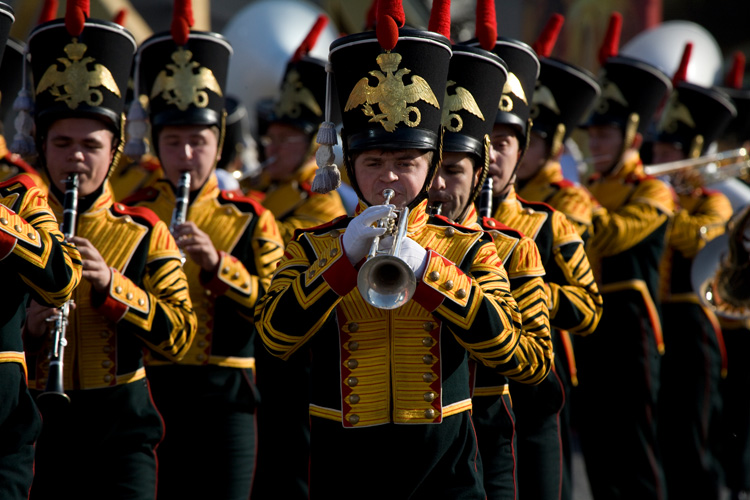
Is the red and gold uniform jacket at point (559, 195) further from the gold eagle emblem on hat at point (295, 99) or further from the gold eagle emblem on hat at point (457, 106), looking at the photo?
the gold eagle emblem on hat at point (457, 106)

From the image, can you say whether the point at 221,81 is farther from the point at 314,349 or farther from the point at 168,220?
the point at 314,349

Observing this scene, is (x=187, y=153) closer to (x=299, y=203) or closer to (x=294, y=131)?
(x=299, y=203)

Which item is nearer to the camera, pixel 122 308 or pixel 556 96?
pixel 122 308

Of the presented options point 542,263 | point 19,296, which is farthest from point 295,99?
point 19,296

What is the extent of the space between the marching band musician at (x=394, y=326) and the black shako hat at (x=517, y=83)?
123 centimetres

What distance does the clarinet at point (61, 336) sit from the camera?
4.02 metres

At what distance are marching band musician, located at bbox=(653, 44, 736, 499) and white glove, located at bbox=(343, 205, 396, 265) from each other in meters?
4.91

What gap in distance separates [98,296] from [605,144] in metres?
4.48

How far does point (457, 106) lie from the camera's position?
13.3 feet

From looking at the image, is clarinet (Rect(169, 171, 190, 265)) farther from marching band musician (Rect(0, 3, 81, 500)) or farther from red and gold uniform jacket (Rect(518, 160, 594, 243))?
red and gold uniform jacket (Rect(518, 160, 594, 243))

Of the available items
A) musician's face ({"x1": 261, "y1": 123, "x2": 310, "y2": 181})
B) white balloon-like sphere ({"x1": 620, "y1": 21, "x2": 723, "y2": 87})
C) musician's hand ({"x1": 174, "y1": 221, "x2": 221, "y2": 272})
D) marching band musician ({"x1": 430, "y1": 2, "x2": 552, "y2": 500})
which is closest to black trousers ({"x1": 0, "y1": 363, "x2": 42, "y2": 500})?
musician's hand ({"x1": 174, "y1": 221, "x2": 221, "y2": 272})

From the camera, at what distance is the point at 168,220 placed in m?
5.59

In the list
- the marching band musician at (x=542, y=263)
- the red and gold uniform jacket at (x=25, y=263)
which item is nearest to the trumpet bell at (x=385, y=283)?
the red and gold uniform jacket at (x=25, y=263)

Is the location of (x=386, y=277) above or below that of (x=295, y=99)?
below
